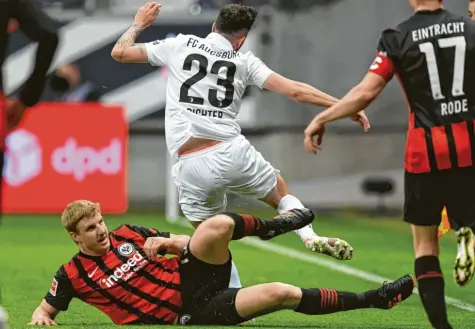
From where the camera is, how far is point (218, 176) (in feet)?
28.3

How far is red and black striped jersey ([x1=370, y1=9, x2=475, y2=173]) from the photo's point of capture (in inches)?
265

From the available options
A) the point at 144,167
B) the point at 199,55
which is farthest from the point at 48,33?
the point at 144,167

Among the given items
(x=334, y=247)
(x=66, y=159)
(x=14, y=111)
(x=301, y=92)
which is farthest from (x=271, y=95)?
(x=14, y=111)

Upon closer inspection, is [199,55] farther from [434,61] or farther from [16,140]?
[16,140]

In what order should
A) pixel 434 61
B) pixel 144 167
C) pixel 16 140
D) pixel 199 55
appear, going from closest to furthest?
pixel 434 61 → pixel 199 55 → pixel 16 140 → pixel 144 167

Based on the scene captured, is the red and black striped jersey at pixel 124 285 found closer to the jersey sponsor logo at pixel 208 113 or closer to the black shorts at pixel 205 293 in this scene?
the black shorts at pixel 205 293

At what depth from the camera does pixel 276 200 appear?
884 centimetres

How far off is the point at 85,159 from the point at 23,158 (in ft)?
2.71

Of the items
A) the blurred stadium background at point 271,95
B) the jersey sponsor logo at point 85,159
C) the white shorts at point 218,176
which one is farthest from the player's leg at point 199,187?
the blurred stadium background at point 271,95

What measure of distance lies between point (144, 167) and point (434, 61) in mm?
13113

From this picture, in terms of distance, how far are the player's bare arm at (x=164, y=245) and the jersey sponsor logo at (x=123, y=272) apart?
8cm

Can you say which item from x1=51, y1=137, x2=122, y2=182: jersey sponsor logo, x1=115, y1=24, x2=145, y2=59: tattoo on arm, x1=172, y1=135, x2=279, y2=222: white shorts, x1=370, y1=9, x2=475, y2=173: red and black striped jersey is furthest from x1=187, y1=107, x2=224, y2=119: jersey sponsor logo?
x1=51, y1=137, x2=122, y2=182: jersey sponsor logo

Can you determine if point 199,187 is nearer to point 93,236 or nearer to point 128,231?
point 128,231

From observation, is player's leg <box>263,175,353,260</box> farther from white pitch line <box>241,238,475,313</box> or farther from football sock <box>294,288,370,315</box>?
white pitch line <box>241,238,475,313</box>
